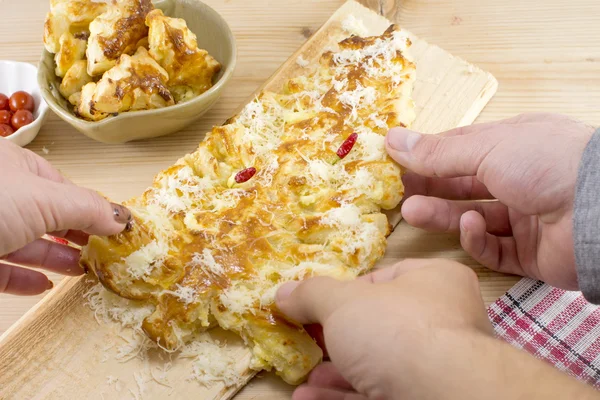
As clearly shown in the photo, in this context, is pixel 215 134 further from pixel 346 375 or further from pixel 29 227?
pixel 346 375

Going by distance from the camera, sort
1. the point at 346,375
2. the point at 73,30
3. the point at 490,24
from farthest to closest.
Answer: the point at 490,24 → the point at 73,30 → the point at 346,375

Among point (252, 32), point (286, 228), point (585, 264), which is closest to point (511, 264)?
point (585, 264)

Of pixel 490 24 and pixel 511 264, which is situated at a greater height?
pixel 490 24

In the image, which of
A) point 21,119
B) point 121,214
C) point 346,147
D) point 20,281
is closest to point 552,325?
point 346,147

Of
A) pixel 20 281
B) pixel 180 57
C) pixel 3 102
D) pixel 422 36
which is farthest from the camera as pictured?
pixel 422 36

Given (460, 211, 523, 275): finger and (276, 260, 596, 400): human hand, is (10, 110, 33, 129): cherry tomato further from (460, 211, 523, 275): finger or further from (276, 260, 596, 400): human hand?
(460, 211, 523, 275): finger

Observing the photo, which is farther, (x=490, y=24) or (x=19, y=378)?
(x=490, y=24)

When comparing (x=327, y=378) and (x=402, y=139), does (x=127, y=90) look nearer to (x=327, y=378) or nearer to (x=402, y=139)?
(x=402, y=139)
